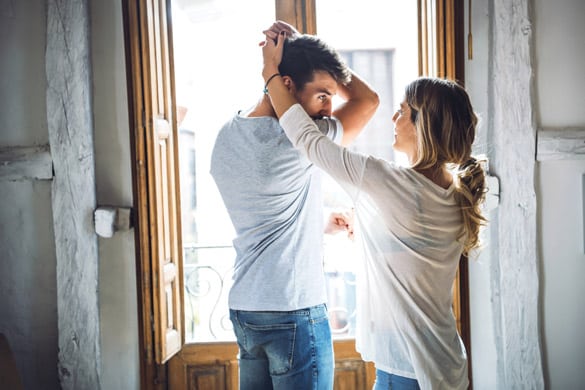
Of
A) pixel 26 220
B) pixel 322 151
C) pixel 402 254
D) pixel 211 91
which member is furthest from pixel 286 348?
pixel 211 91

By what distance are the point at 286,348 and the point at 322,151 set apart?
60 centimetres

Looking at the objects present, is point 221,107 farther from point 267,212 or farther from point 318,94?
point 267,212

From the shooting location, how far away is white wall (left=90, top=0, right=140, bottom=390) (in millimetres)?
2359

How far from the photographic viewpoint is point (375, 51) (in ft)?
15.1

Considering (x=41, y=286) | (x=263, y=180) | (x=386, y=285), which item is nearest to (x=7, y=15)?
(x=41, y=286)

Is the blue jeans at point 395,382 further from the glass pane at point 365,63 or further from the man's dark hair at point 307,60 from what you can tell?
the glass pane at point 365,63

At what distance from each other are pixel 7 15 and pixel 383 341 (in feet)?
7.67

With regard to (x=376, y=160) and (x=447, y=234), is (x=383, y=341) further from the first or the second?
(x=376, y=160)

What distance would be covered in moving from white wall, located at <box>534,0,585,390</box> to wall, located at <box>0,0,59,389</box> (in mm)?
2446

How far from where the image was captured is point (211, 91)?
10.5 feet

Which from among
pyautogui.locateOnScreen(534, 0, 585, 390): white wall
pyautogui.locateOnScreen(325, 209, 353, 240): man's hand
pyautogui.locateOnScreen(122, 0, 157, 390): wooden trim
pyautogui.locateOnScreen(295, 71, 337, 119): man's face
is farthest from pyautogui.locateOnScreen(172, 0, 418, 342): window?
pyautogui.locateOnScreen(295, 71, 337, 119): man's face

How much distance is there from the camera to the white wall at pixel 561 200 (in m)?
2.40

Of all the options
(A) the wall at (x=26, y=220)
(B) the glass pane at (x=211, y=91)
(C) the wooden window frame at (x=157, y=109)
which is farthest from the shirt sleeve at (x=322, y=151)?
(A) the wall at (x=26, y=220)

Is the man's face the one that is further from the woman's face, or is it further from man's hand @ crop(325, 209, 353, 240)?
man's hand @ crop(325, 209, 353, 240)
